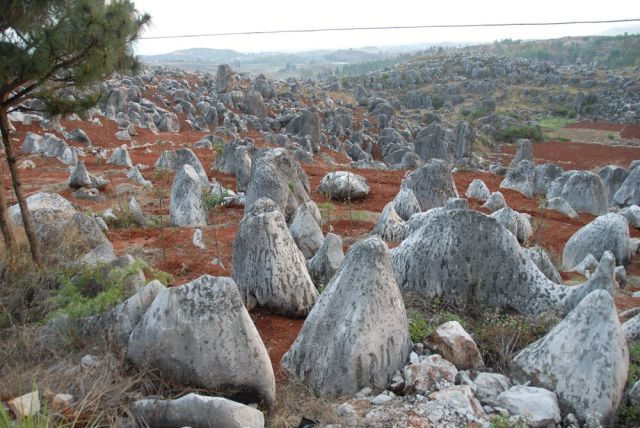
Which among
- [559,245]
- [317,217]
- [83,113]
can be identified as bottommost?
[559,245]

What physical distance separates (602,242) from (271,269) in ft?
18.6

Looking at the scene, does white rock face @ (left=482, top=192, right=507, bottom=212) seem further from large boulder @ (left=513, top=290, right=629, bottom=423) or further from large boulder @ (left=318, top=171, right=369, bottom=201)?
large boulder @ (left=513, top=290, right=629, bottom=423)

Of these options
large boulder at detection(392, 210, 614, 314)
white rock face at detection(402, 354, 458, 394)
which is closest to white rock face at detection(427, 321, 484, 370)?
white rock face at detection(402, 354, 458, 394)

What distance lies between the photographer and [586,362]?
13.4 feet

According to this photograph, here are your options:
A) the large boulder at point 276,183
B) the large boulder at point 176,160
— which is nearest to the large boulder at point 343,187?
the large boulder at point 276,183

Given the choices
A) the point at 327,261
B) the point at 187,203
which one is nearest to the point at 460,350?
the point at 327,261

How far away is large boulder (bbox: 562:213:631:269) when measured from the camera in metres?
8.44

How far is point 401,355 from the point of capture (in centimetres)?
441

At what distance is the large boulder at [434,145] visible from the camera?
93.7ft

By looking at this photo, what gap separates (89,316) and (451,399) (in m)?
3.14

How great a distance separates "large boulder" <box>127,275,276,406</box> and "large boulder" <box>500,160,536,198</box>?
13.9 meters

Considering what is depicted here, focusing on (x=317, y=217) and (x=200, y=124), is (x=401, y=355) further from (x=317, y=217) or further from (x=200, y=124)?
(x=200, y=124)

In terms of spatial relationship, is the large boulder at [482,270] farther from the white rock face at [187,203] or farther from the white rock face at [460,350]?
the white rock face at [187,203]

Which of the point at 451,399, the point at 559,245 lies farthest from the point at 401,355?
the point at 559,245
